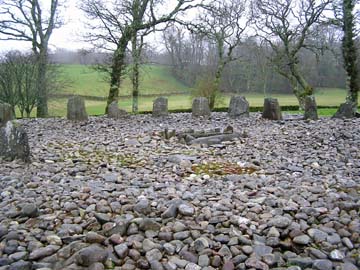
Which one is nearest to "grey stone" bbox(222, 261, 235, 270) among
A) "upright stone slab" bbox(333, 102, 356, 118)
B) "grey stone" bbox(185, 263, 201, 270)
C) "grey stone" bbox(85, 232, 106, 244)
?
"grey stone" bbox(185, 263, 201, 270)

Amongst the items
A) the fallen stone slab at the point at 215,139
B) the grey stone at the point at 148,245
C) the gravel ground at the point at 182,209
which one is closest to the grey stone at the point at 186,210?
the gravel ground at the point at 182,209

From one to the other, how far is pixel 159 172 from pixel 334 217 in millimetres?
2973

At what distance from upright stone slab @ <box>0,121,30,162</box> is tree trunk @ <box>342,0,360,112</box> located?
11604 mm

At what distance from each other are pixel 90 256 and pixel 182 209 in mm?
1284

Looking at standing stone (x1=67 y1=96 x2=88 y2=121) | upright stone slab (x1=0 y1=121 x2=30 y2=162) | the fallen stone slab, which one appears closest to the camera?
upright stone slab (x1=0 y1=121 x2=30 y2=162)

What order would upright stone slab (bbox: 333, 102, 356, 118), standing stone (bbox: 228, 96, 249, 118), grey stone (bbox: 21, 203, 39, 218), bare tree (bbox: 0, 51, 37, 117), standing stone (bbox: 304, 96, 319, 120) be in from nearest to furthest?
grey stone (bbox: 21, 203, 39, 218)
upright stone slab (bbox: 333, 102, 356, 118)
standing stone (bbox: 304, 96, 319, 120)
standing stone (bbox: 228, 96, 249, 118)
bare tree (bbox: 0, 51, 37, 117)

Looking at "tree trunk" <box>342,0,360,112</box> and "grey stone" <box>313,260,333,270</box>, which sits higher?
"tree trunk" <box>342,0,360,112</box>

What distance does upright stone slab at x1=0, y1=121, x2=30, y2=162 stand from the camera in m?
6.24

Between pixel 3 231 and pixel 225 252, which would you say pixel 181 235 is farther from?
pixel 3 231

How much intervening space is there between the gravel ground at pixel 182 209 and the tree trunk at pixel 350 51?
6.72 metres

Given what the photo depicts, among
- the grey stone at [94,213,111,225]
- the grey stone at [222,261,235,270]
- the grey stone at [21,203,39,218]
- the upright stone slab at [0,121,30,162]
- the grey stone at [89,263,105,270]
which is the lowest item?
the grey stone at [222,261,235,270]

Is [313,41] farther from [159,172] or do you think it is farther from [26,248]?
[26,248]

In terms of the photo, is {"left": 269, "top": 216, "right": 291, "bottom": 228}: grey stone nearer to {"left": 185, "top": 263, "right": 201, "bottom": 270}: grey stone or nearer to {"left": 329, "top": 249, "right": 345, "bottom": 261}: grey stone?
{"left": 329, "top": 249, "right": 345, "bottom": 261}: grey stone

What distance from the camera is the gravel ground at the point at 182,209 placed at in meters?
3.08
